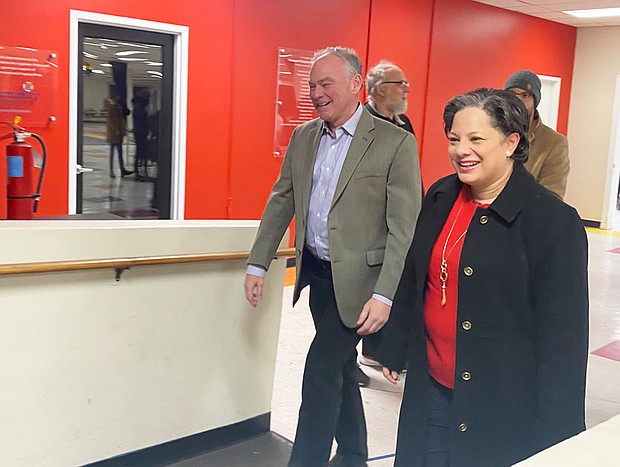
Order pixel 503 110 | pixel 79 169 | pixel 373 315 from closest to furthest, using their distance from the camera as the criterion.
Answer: pixel 503 110, pixel 373 315, pixel 79 169

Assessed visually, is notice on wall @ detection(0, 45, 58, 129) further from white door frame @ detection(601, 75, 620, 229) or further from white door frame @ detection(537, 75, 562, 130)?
white door frame @ detection(601, 75, 620, 229)

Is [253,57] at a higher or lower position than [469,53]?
lower

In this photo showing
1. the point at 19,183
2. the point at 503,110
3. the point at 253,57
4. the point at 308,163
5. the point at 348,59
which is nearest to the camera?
the point at 503,110

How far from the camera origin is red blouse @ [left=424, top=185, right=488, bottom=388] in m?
1.75

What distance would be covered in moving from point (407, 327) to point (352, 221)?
0.60m

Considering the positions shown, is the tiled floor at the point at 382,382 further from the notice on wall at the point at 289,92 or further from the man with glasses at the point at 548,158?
the notice on wall at the point at 289,92

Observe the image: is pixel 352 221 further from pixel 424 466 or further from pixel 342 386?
pixel 424 466

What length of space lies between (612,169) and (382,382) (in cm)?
736

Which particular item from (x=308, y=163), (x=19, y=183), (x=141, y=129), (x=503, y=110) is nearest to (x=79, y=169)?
(x=141, y=129)

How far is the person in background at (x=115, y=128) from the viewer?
214 inches

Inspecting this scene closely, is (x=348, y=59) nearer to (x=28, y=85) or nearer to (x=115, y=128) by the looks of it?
(x=28, y=85)

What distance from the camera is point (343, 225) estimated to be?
2418mm

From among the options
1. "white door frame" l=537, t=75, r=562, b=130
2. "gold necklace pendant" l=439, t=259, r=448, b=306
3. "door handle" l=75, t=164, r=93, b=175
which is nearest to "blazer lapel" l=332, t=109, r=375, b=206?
"gold necklace pendant" l=439, t=259, r=448, b=306

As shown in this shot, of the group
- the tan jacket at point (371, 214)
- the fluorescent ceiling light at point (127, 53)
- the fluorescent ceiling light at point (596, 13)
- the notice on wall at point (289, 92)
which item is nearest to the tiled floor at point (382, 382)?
the tan jacket at point (371, 214)
